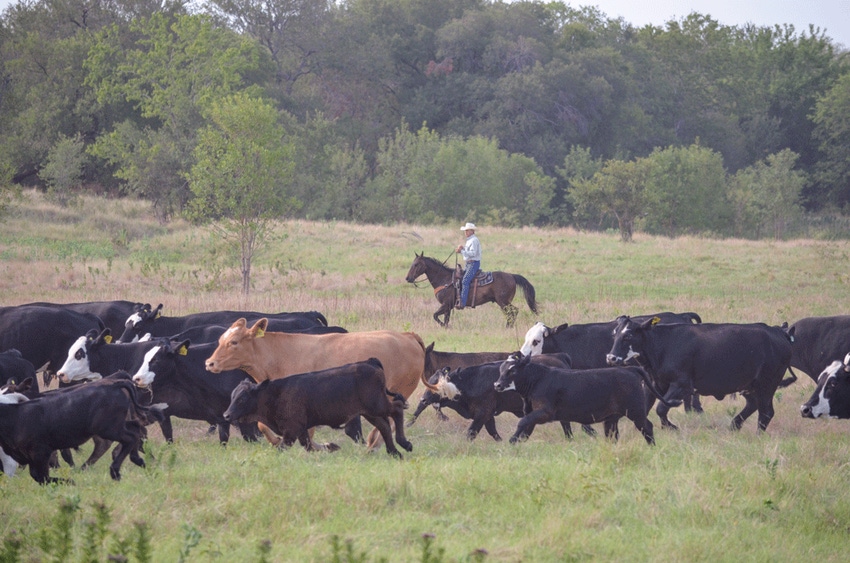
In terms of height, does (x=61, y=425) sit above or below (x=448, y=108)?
below

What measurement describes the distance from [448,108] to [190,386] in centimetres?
5293

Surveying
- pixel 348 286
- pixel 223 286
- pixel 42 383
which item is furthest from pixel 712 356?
pixel 223 286

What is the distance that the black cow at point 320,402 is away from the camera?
8875 mm

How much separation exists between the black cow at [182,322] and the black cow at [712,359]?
4236 millimetres

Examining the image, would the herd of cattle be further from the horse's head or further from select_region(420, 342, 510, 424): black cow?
the horse's head

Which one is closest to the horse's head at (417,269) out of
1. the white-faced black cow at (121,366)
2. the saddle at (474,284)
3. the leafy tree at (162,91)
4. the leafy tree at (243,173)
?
the saddle at (474,284)

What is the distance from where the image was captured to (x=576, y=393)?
30.9 feet

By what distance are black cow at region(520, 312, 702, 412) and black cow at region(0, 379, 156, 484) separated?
5.37 m

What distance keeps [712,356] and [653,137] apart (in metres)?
54.8

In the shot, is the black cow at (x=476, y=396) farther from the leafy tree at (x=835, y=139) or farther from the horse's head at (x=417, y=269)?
the leafy tree at (x=835, y=139)

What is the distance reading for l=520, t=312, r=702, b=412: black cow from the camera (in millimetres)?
11938

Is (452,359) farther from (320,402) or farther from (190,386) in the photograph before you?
(190,386)

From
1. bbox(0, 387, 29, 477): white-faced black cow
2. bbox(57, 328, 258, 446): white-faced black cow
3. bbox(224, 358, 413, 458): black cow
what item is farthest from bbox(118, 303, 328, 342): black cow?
bbox(0, 387, 29, 477): white-faced black cow

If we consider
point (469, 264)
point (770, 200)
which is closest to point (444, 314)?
point (469, 264)
